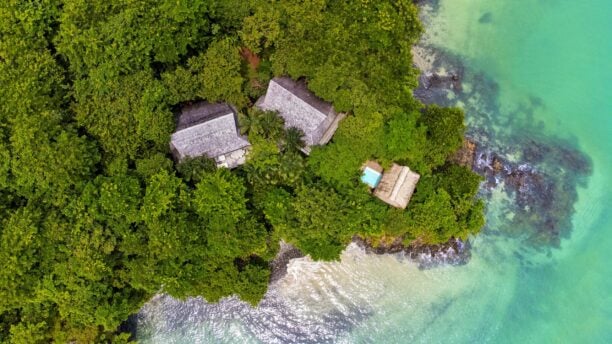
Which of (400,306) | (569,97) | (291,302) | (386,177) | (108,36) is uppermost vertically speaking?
(569,97)

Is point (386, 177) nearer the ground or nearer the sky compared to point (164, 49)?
nearer the ground

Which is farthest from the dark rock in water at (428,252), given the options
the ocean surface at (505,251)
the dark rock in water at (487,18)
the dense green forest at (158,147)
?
the dark rock in water at (487,18)

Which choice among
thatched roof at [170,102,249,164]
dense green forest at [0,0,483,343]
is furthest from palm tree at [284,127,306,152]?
thatched roof at [170,102,249,164]

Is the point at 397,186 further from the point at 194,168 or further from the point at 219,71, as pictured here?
the point at 219,71

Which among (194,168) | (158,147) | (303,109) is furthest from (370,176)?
(158,147)

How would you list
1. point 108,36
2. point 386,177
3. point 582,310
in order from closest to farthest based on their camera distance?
point 108,36 → point 386,177 → point 582,310

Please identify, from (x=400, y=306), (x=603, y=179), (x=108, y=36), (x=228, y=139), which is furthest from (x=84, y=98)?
(x=603, y=179)

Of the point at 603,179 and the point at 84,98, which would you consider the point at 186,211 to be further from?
the point at 603,179
